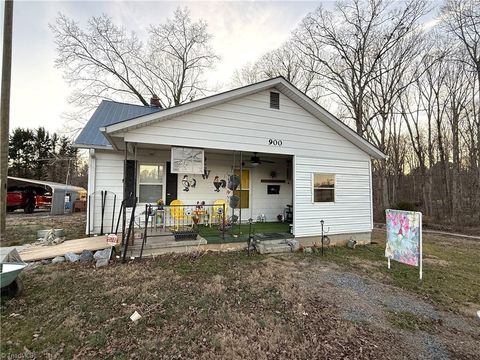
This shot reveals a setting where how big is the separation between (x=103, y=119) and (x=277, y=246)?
8.17m

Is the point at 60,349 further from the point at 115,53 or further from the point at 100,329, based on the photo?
the point at 115,53

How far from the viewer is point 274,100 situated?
279 inches

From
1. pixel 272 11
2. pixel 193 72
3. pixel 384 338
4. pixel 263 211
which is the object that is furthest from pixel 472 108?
pixel 193 72

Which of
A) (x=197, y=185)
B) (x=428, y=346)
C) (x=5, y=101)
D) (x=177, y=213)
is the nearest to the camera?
(x=428, y=346)

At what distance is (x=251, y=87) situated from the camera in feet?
21.4

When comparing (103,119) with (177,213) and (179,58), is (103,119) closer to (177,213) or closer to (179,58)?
(177,213)

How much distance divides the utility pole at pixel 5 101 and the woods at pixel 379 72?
8329 millimetres

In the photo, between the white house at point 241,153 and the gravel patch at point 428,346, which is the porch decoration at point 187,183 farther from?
the gravel patch at point 428,346

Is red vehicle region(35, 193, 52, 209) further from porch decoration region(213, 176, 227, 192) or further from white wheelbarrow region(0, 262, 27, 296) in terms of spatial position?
white wheelbarrow region(0, 262, 27, 296)

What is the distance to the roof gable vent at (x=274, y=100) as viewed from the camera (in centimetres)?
705

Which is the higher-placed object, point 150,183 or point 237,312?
point 150,183

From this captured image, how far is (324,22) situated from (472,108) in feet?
38.0

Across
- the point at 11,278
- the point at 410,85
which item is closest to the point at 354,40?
the point at 410,85

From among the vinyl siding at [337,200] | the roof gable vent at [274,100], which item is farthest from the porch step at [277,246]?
the roof gable vent at [274,100]
